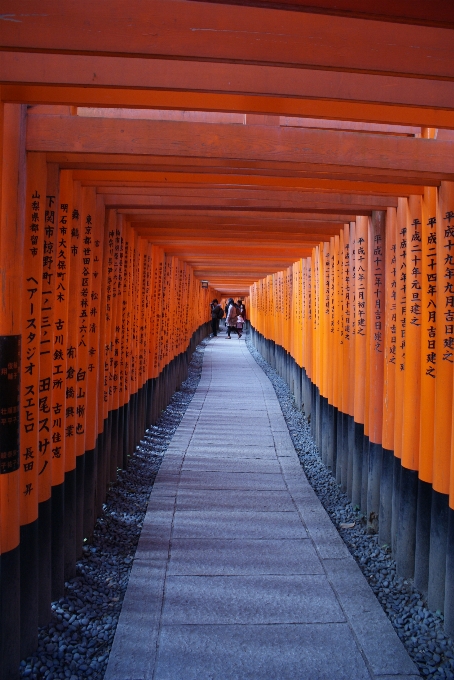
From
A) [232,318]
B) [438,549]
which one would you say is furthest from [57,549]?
[232,318]

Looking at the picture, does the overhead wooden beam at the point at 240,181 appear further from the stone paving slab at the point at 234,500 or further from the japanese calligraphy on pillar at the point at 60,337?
the stone paving slab at the point at 234,500

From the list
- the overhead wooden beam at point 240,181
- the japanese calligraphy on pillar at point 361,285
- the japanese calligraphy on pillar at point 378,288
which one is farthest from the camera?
the japanese calligraphy on pillar at point 361,285

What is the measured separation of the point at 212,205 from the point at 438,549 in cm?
305

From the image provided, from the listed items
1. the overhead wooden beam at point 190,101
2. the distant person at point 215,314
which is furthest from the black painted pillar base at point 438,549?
the distant person at point 215,314

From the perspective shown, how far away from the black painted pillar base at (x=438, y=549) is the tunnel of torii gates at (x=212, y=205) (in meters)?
0.01

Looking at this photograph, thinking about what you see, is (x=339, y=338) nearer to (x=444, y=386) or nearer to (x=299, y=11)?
(x=444, y=386)

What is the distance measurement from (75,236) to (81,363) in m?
0.94

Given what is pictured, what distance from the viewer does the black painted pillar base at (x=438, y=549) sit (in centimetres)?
343

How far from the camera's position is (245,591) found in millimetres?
3775

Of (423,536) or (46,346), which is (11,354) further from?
(423,536)

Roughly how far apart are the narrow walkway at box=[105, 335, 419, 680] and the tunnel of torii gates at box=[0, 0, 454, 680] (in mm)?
471

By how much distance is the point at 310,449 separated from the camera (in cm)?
783

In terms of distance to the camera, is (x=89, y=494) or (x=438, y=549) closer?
(x=438, y=549)

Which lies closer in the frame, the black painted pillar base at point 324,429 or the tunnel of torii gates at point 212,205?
the tunnel of torii gates at point 212,205
